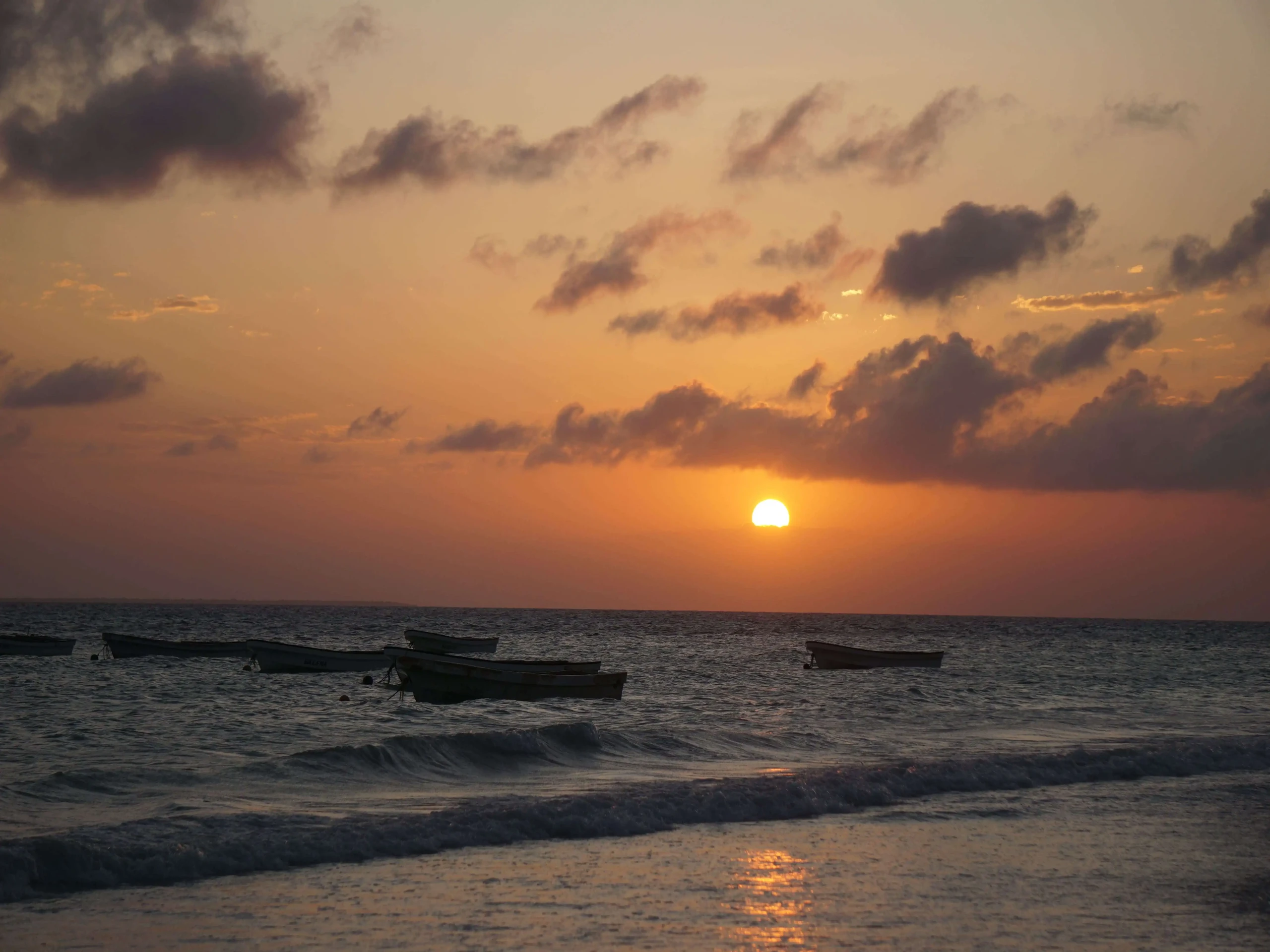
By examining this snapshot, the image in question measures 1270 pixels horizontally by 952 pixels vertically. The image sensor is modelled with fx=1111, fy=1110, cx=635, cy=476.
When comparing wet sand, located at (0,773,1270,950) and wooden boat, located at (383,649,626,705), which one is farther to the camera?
wooden boat, located at (383,649,626,705)

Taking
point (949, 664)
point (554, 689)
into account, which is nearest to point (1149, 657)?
point (949, 664)

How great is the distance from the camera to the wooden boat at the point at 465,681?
41406 mm

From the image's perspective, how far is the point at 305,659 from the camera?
6106 centimetres

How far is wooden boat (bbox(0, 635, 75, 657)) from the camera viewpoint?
73.2 metres

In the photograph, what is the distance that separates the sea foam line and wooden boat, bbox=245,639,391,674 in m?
40.8

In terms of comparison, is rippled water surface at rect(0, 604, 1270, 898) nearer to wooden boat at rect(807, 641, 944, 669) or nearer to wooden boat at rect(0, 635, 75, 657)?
wooden boat at rect(807, 641, 944, 669)

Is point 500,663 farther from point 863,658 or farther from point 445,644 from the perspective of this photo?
point 863,658

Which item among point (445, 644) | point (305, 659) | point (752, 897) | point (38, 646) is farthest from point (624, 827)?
point (38, 646)

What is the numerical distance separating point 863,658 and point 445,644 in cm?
2697

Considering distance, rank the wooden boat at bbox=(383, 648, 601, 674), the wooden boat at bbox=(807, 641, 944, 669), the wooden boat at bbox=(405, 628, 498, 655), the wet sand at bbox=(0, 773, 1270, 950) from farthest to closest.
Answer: the wooden boat at bbox=(807, 641, 944, 669), the wooden boat at bbox=(405, 628, 498, 655), the wooden boat at bbox=(383, 648, 601, 674), the wet sand at bbox=(0, 773, 1270, 950)

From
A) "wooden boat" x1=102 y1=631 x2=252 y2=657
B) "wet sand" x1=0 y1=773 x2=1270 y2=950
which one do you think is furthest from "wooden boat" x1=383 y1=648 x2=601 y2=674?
"wooden boat" x1=102 y1=631 x2=252 y2=657

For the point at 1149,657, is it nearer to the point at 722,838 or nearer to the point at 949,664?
the point at 949,664

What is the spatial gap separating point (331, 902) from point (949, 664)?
76.7 metres

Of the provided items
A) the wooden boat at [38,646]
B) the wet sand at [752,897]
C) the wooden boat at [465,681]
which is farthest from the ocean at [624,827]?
the wooden boat at [38,646]
